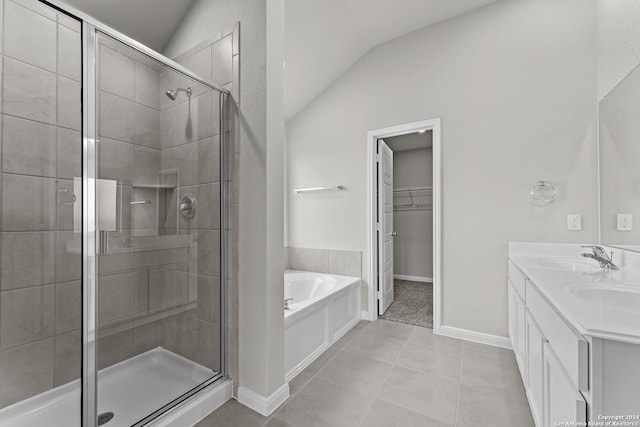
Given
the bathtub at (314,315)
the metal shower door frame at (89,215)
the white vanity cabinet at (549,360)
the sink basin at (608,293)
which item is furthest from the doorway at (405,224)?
the metal shower door frame at (89,215)

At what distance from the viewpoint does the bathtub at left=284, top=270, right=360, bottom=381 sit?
79.7 inches

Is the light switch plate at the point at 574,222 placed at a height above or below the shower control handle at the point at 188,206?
below

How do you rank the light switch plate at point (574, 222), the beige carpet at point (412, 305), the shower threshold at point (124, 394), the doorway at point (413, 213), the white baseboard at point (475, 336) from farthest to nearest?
1. the doorway at point (413, 213)
2. the beige carpet at point (412, 305)
3. the white baseboard at point (475, 336)
4. the light switch plate at point (574, 222)
5. the shower threshold at point (124, 394)

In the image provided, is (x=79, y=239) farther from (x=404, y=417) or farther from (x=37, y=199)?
(x=404, y=417)

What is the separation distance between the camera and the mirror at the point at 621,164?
1592mm

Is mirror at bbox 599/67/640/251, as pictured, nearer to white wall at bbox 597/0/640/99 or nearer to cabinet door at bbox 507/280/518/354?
white wall at bbox 597/0/640/99

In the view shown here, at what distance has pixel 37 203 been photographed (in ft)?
4.65

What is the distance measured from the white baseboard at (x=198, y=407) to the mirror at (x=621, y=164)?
2.51m

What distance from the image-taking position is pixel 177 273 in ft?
5.65

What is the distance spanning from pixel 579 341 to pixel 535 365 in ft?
2.50

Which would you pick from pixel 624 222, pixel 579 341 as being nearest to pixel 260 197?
pixel 579 341

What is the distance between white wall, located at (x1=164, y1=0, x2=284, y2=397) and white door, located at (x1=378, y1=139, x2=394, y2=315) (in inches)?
65.6

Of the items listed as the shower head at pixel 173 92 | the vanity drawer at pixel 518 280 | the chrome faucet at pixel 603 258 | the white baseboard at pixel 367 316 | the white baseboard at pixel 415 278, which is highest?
the shower head at pixel 173 92

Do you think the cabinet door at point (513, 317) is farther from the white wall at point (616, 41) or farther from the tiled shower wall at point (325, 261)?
the white wall at point (616, 41)
